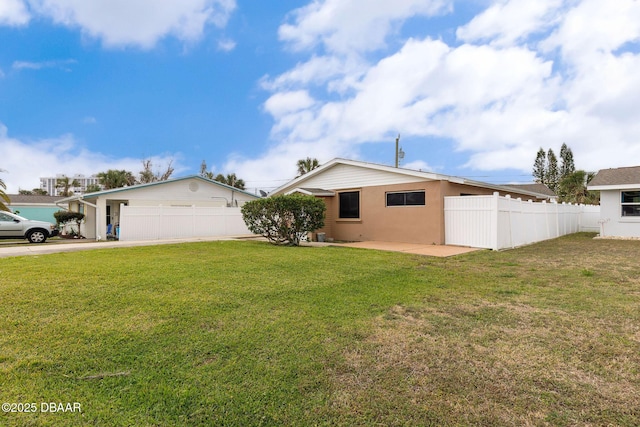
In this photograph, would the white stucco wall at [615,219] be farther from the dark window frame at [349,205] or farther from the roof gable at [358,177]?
the dark window frame at [349,205]

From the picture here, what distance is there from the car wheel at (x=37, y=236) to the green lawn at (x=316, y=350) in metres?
11.9

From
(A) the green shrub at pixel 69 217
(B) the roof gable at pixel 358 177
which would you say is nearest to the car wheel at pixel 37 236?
(A) the green shrub at pixel 69 217

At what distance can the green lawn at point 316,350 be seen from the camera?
7.64 feet

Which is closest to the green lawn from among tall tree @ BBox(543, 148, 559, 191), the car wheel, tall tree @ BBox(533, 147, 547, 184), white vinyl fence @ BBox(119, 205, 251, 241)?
white vinyl fence @ BBox(119, 205, 251, 241)

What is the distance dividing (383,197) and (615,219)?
11.7m

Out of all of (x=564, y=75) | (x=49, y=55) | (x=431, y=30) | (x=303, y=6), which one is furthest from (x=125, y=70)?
(x=564, y=75)

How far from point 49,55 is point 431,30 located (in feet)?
47.3

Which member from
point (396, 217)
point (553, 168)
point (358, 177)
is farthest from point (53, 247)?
point (553, 168)

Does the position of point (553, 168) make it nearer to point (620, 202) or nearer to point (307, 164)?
point (620, 202)

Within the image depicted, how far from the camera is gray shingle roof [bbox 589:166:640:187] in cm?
1557

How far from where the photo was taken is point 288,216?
12.8m

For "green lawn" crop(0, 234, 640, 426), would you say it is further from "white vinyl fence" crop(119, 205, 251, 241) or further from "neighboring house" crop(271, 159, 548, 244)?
"white vinyl fence" crop(119, 205, 251, 241)

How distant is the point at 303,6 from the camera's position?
11570 mm

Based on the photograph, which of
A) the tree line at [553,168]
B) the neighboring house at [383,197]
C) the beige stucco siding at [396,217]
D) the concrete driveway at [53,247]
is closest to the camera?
the concrete driveway at [53,247]
